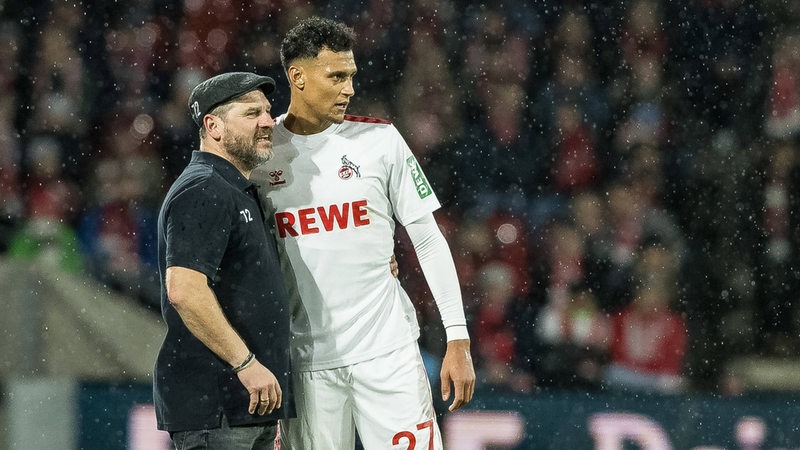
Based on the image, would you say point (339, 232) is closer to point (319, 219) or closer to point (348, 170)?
point (319, 219)

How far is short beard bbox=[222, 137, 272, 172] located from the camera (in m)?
3.03

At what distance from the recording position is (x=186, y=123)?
6715 millimetres

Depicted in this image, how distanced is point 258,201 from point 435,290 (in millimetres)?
552

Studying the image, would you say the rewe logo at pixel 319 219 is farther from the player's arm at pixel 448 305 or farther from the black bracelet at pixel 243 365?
the black bracelet at pixel 243 365

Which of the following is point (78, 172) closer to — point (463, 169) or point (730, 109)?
point (463, 169)

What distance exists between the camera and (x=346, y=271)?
3.24 meters

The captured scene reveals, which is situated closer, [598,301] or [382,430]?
[382,430]

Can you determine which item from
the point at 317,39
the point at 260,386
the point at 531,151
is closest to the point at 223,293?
the point at 260,386

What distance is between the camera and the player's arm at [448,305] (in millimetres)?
3193

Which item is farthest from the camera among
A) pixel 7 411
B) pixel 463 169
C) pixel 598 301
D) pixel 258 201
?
pixel 463 169

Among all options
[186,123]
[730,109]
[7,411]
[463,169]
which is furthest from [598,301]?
[7,411]

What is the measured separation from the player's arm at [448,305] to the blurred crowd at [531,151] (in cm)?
251

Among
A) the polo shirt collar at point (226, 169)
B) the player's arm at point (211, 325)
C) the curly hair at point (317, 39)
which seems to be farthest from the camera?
the curly hair at point (317, 39)

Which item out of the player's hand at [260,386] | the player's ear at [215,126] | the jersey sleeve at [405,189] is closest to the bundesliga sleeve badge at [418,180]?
the jersey sleeve at [405,189]
